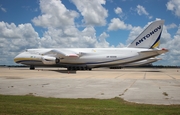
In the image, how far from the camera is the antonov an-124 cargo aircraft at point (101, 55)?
38.6 metres

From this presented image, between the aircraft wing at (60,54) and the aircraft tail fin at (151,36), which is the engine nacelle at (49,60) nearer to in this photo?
the aircraft wing at (60,54)

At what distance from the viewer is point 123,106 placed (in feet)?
23.9

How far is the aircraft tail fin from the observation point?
3819cm

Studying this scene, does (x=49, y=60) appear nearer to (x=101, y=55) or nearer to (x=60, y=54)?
(x=60, y=54)

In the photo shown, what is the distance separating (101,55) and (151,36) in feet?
33.1

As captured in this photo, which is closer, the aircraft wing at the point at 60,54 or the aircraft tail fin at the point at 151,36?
the aircraft tail fin at the point at 151,36

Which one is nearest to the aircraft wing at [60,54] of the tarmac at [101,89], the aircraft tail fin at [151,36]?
the aircraft tail fin at [151,36]

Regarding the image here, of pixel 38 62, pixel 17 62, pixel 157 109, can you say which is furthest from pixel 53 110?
pixel 17 62

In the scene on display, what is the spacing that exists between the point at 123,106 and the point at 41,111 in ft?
9.25

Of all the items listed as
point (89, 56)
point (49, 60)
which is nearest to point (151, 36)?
point (89, 56)

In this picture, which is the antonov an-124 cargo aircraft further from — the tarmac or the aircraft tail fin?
the tarmac

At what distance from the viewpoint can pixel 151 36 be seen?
38750 mm

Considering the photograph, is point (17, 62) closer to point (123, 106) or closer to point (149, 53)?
point (149, 53)

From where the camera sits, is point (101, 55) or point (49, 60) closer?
point (49, 60)
